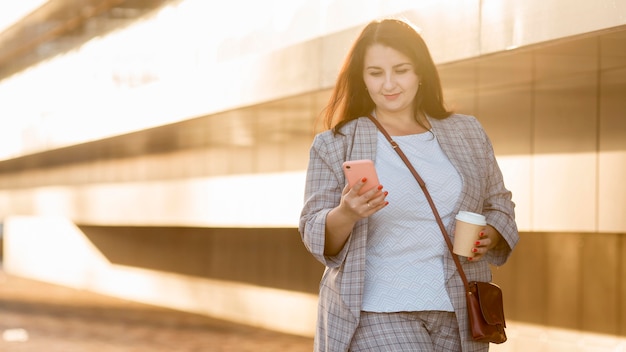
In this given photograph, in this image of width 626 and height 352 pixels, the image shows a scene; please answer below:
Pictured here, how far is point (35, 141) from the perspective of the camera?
21.8 m

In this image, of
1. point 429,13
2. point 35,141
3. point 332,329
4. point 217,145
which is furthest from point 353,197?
point 35,141

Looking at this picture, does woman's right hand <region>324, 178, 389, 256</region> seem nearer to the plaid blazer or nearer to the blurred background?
the plaid blazer

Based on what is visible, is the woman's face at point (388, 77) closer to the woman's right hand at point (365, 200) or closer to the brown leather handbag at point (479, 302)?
the brown leather handbag at point (479, 302)

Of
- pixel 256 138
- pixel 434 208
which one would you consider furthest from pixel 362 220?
pixel 256 138

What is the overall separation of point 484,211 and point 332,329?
Answer: 0.65m

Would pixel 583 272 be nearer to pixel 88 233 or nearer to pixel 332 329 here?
pixel 332 329

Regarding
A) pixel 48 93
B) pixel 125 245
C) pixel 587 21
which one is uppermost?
pixel 48 93

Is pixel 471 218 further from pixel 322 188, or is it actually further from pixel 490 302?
pixel 322 188

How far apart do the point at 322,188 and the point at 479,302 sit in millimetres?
594

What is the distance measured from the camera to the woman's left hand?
131 inches

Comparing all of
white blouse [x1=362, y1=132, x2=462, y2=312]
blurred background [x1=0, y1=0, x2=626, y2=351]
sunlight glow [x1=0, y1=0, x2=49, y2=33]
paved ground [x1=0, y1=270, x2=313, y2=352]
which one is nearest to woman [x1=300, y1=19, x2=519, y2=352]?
white blouse [x1=362, y1=132, x2=462, y2=312]

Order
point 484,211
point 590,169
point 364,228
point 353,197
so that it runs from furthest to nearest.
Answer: point 590,169
point 484,211
point 364,228
point 353,197

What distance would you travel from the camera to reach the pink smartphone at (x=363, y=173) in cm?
309

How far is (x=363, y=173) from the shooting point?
3102 mm
